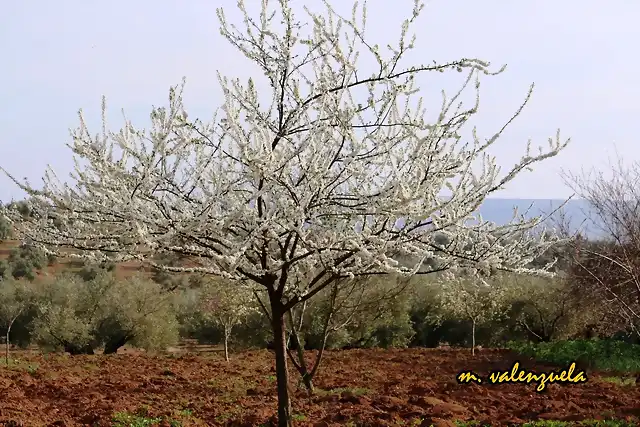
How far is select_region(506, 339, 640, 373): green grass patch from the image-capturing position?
41.5 feet

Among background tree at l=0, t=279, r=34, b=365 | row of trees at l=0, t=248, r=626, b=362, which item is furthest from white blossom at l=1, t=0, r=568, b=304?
background tree at l=0, t=279, r=34, b=365

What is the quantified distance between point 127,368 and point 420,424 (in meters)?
9.79

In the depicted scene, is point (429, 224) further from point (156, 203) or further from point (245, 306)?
point (245, 306)

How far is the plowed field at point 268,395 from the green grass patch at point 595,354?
742 mm

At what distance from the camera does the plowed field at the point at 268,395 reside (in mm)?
6762

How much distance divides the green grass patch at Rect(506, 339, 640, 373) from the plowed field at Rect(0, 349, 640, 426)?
0.74m

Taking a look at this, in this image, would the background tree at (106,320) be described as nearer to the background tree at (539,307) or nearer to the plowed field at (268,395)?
the plowed field at (268,395)

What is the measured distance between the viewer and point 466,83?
433 cm

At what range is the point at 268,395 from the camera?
9.33 m

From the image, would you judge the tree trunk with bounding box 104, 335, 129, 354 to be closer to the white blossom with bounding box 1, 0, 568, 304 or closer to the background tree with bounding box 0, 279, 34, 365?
the background tree with bounding box 0, 279, 34, 365
